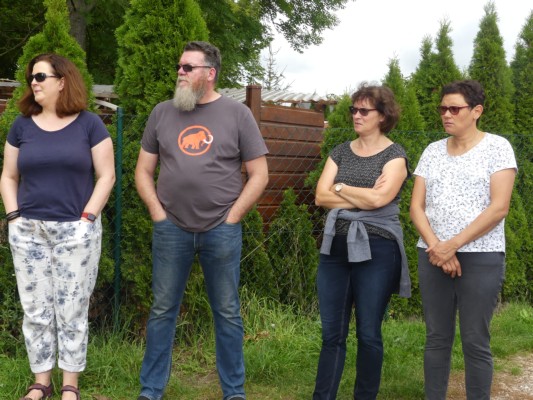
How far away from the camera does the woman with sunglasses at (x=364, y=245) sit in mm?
3697

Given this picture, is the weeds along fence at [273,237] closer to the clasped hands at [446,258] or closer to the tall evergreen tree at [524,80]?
the tall evergreen tree at [524,80]

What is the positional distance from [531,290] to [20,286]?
6.04 m

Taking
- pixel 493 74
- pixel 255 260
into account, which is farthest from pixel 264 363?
pixel 493 74

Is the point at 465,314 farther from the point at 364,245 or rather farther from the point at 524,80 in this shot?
the point at 524,80

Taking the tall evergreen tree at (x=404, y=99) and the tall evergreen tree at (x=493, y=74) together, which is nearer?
the tall evergreen tree at (x=404, y=99)

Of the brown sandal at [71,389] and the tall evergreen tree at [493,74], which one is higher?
the tall evergreen tree at [493,74]

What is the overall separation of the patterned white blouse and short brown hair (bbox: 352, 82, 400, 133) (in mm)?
363

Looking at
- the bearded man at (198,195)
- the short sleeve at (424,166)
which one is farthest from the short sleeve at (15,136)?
the short sleeve at (424,166)

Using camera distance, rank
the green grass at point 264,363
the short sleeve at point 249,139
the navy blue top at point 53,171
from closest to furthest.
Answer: the navy blue top at point 53,171 < the short sleeve at point 249,139 < the green grass at point 264,363

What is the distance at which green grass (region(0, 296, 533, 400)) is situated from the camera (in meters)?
4.30

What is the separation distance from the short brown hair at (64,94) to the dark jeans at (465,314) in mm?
2119

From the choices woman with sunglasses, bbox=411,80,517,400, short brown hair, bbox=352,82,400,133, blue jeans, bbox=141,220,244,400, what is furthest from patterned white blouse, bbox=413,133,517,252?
blue jeans, bbox=141,220,244,400

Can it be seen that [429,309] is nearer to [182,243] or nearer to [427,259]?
[427,259]

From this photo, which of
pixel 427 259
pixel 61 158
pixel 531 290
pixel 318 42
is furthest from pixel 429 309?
pixel 318 42
